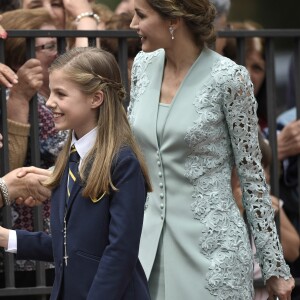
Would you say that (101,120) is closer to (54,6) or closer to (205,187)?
(205,187)

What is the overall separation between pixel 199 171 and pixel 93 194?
0.72 metres

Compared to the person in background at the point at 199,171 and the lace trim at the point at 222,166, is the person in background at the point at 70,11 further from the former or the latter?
the lace trim at the point at 222,166

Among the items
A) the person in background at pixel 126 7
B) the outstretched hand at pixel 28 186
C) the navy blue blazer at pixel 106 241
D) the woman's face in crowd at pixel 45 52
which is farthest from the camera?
the person in background at pixel 126 7

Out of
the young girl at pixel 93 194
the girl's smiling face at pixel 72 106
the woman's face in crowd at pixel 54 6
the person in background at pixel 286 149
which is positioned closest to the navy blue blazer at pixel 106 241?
the young girl at pixel 93 194

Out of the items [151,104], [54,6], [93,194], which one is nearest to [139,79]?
[151,104]

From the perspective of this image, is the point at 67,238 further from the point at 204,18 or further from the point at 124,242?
the point at 204,18

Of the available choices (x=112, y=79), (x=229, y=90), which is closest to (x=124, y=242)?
(x=112, y=79)

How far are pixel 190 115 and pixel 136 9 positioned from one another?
1.60 ft

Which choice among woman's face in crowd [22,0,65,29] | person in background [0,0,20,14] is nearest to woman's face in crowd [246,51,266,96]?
woman's face in crowd [22,0,65,29]

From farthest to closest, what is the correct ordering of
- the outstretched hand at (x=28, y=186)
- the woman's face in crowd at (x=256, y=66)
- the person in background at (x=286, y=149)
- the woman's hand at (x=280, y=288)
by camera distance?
the woman's face in crowd at (x=256, y=66) → the person in background at (x=286, y=149) → the outstretched hand at (x=28, y=186) → the woman's hand at (x=280, y=288)

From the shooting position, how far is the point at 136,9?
477 cm

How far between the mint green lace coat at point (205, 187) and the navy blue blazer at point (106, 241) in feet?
1.76

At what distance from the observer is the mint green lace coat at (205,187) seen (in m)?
4.70

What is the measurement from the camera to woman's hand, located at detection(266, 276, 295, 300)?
15.8 ft
